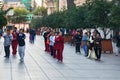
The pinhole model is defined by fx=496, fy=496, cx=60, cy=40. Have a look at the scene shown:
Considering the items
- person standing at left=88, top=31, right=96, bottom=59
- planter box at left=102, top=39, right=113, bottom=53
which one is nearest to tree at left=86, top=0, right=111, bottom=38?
planter box at left=102, top=39, right=113, bottom=53

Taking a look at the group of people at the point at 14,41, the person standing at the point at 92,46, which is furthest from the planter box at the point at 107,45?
the group of people at the point at 14,41

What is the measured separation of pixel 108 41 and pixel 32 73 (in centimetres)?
1648

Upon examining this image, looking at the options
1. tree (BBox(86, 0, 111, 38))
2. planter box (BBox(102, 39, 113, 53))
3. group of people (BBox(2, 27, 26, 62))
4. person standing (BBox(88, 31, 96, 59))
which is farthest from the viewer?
tree (BBox(86, 0, 111, 38))

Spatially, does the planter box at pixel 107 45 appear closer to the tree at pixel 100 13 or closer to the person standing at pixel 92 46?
the tree at pixel 100 13

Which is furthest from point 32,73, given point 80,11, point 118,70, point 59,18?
Result: point 59,18

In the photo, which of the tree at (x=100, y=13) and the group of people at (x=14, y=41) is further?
the tree at (x=100, y=13)

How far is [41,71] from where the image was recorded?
2048 centimetres

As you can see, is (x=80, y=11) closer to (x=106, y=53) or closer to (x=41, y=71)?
(x=106, y=53)

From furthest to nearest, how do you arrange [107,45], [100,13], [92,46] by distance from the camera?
[100,13], [107,45], [92,46]

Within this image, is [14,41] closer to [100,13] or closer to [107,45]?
[107,45]

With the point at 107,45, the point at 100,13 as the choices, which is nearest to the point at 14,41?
the point at 107,45

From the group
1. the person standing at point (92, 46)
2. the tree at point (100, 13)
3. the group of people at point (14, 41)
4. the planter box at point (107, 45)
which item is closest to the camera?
the group of people at point (14, 41)

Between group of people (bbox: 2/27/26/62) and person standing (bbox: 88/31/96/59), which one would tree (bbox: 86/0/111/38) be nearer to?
person standing (bbox: 88/31/96/59)

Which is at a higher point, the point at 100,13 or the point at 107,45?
the point at 100,13
